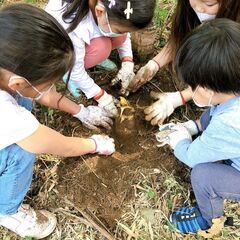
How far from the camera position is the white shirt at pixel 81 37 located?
2117 mm

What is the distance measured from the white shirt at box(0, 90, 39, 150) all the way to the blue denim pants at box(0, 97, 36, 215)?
0.31 feet

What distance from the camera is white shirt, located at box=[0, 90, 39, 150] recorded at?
5.06 ft

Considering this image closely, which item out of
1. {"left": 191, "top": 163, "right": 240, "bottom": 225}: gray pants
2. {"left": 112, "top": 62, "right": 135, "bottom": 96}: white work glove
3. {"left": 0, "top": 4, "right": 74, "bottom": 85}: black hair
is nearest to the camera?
{"left": 0, "top": 4, "right": 74, "bottom": 85}: black hair

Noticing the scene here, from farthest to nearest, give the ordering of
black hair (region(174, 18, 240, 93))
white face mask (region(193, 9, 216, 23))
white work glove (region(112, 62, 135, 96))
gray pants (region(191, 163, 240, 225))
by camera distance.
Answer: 1. white work glove (region(112, 62, 135, 96))
2. white face mask (region(193, 9, 216, 23))
3. gray pants (region(191, 163, 240, 225))
4. black hair (region(174, 18, 240, 93))

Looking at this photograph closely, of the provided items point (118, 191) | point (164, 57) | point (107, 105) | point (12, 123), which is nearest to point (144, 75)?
point (164, 57)

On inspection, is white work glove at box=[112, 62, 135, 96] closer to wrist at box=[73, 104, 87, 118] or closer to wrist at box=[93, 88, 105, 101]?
wrist at box=[93, 88, 105, 101]

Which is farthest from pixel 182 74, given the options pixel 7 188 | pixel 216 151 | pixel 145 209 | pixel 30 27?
pixel 7 188

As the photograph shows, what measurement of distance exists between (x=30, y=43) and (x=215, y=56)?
714mm

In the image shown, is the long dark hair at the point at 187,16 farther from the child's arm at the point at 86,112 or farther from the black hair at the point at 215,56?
the child's arm at the point at 86,112

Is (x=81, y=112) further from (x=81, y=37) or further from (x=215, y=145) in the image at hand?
(x=215, y=145)

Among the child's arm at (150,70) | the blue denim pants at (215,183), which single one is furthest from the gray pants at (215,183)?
the child's arm at (150,70)

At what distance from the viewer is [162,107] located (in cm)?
225

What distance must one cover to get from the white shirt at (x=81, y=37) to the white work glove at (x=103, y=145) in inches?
13.1

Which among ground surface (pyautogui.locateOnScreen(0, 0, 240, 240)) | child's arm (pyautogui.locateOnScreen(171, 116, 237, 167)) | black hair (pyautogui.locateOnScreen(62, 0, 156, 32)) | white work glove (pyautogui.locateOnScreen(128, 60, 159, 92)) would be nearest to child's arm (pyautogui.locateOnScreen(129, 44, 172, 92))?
white work glove (pyautogui.locateOnScreen(128, 60, 159, 92))
